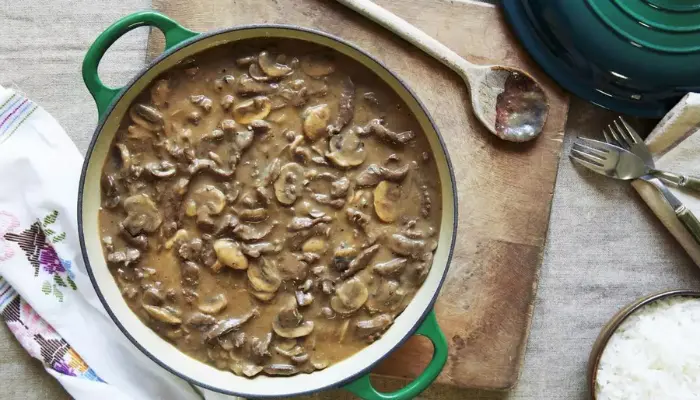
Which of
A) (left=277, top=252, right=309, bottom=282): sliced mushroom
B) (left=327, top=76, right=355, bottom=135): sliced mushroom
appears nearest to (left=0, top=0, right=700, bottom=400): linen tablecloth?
(left=277, top=252, right=309, bottom=282): sliced mushroom

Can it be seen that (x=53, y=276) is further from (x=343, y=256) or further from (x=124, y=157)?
(x=343, y=256)

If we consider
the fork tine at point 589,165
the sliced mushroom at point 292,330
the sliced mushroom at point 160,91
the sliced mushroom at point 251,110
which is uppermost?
the sliced mushroom at point 160,91

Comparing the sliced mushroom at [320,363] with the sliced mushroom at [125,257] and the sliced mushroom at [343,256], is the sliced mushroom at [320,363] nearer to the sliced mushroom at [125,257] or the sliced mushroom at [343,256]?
the sliced mushroom at [343,256]

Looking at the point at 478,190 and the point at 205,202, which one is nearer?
the point at 205,202

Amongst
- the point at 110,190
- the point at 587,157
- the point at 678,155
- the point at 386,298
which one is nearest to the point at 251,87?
the point at 110,190

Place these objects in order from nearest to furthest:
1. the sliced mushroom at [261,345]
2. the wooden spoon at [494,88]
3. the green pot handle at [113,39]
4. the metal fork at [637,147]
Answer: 1. the green pot handle at [113,39]
2. the sliced mushroom at [261,345]
3. the wooden spoon at [494,88]
4. the metal fork at [637,147]

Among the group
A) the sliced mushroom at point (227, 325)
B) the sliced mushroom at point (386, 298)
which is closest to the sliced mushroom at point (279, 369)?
the sliced mushroom at point (227, 325)

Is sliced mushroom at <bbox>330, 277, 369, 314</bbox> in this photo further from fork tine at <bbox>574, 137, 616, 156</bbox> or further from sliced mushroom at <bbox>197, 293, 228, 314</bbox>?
fork tine at <bbox>574, 137, 616, 156</bbox>
